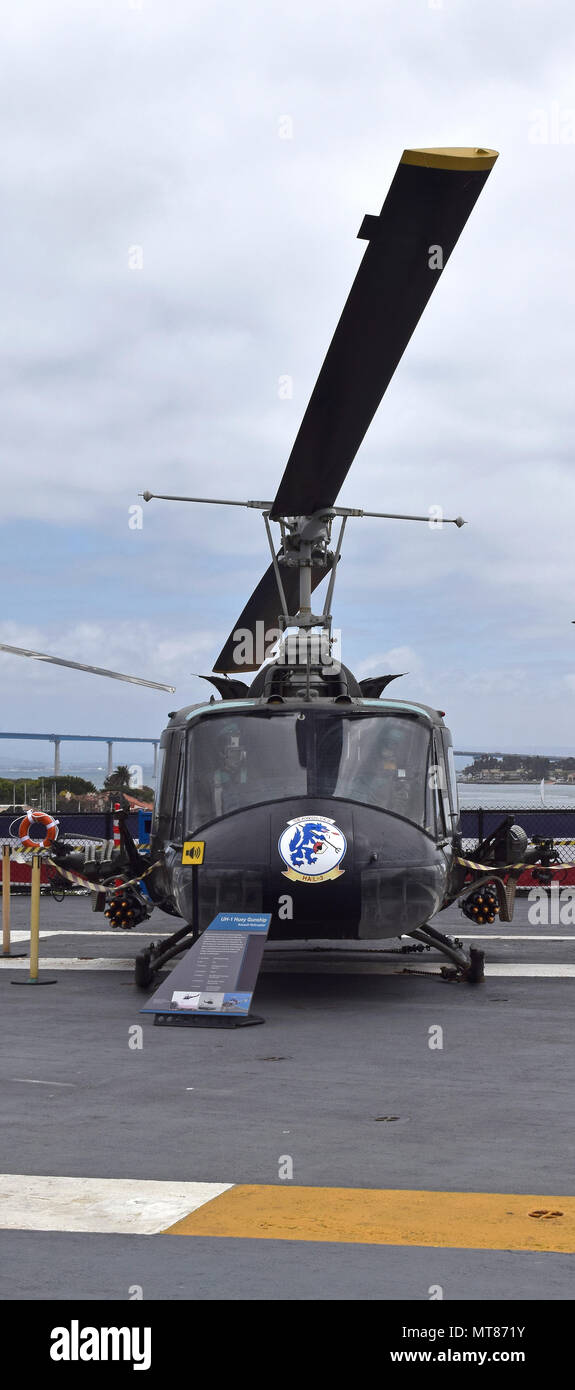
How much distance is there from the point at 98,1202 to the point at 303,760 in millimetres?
6444

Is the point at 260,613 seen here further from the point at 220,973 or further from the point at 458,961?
the point at 220,973

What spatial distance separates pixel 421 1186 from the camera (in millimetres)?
5961

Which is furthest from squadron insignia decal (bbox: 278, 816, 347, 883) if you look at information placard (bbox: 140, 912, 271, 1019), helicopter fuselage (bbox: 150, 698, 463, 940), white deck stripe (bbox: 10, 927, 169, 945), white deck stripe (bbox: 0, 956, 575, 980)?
white deck stripe (bbox: 10, 927, 169, 945)

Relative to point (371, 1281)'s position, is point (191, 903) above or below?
above

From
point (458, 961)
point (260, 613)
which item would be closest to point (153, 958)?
point (458, 961)

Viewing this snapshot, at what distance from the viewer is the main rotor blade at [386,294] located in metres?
7.33

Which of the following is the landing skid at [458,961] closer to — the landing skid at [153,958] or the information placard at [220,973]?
the landing skid at [153,958]

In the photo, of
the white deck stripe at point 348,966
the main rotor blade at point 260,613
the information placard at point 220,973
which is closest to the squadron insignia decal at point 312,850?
the information placard at point 220,973

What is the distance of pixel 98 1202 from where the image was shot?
565 centimetres

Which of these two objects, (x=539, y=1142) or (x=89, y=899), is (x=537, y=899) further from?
(x=539, y=1142)

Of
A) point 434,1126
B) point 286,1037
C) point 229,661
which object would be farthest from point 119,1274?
point 229,661

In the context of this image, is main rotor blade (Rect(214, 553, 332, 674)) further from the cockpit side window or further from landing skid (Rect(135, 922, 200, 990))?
landing skid (Rect(135, 922, 200, 990))
